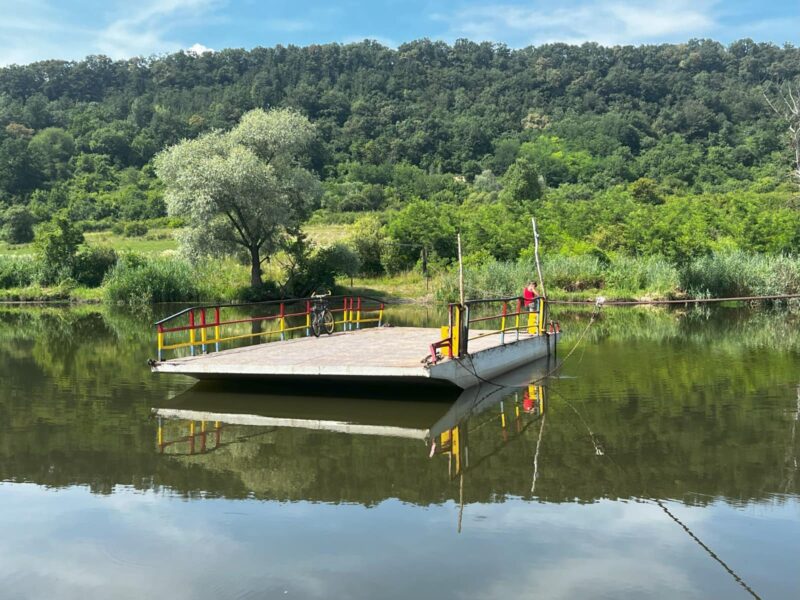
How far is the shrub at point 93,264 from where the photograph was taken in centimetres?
5034

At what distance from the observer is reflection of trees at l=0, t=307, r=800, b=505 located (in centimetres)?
949

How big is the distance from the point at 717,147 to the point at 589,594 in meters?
110

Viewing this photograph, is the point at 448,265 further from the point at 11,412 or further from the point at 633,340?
the point at 11,412

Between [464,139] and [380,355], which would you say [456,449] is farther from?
[464,139]

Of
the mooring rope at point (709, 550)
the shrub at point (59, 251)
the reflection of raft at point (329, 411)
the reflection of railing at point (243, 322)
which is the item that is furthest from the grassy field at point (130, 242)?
the mooring rope at point (709, 550)

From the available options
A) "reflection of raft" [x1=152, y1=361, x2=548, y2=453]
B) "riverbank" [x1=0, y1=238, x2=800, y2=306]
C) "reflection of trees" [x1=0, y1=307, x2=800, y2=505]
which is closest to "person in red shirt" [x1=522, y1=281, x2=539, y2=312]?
"reflection of trees" [x1=0, y1=307, x2=800, y2=505]

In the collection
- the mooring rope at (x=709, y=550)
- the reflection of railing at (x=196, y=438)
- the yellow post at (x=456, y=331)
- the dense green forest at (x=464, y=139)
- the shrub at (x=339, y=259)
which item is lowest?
the reflection of railing at (x=196, y=438)

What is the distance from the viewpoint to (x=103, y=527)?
8219 mm

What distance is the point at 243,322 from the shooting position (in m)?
30.0

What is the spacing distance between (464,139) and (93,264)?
8241cm

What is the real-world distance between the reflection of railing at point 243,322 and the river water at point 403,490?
4.57ft

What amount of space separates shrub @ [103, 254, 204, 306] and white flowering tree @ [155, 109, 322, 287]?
6.65 feet

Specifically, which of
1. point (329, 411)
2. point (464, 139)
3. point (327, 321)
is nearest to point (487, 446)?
point (329, 411)

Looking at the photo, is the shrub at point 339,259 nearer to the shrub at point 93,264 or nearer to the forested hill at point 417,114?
the shrub at point 93,264
